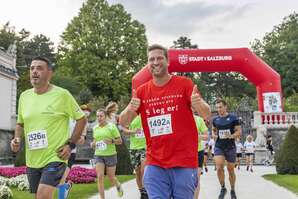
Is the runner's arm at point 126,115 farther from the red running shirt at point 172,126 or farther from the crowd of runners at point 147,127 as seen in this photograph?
the red running shirt at point 172,126

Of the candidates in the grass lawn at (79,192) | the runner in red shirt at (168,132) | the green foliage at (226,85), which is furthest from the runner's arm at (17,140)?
the green foliage at (226,85)

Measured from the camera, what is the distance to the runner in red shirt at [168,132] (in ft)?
16.9

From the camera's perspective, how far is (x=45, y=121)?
232 inches

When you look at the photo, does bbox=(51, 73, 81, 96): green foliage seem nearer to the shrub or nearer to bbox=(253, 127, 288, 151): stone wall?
bbox=(253, 127, 288, 151): stone wall

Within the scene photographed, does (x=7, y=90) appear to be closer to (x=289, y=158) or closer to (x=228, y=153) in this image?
(x=289, y=158)

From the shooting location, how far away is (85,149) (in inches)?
1299

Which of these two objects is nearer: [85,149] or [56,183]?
A: [56,183]

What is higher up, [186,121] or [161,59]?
[161,59]

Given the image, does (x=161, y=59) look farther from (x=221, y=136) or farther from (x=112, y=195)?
(x=112, y=195)

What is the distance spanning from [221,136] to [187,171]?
19.1 feet

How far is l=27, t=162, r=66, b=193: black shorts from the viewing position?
5666 mm

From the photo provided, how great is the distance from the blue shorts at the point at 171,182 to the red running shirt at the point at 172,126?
0.07m

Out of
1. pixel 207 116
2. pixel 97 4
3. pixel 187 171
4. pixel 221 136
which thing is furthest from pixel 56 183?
pixel 97 4

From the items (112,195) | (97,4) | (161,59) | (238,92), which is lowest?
(112,195)
